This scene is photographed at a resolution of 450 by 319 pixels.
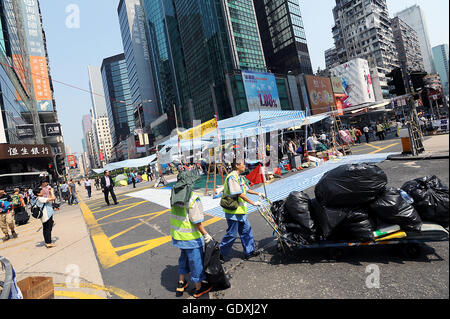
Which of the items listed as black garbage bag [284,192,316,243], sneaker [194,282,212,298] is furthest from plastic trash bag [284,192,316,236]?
sneaker [194,282,212,298]

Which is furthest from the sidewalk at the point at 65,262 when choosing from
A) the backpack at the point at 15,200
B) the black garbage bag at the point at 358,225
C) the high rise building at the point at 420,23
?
the high rise building at the point at 420,23

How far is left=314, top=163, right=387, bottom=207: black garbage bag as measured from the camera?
3197mm

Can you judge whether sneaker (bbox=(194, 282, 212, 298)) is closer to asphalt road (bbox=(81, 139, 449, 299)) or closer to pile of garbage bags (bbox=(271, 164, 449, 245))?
asphalt road (bbox=(81, 139, 449, 299))

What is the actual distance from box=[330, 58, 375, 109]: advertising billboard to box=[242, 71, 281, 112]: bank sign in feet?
87.8

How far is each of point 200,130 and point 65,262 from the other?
7.27 meters

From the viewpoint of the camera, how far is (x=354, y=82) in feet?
209

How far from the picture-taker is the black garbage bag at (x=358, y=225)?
10.5 feet

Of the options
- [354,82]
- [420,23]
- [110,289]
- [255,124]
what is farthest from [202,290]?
[354,82]

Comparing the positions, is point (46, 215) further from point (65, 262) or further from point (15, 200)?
point (15, 200)

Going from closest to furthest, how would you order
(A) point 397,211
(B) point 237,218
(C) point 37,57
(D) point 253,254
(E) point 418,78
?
(A) point 397,211 → (B) point 237,218 → (D) point 253,254 → (E) point 418,78 → (C) point 37,57

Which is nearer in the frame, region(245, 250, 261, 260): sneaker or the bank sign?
region(245, 250, 261, 260): sneaker

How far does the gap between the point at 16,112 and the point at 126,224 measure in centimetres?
2769

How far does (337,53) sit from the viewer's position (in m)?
94.6
